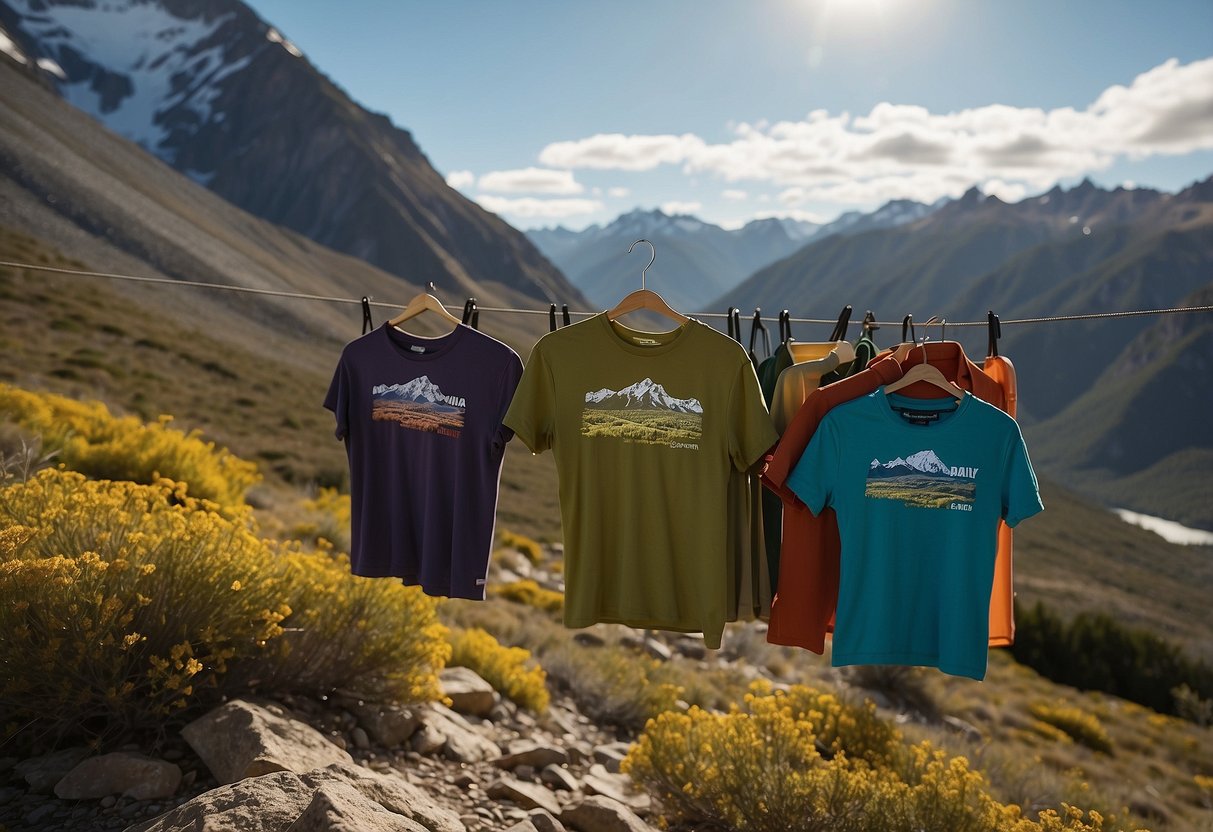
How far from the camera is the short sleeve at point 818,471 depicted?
11.4 ft

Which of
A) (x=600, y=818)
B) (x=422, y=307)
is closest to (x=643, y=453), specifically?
(x=422, y=307)

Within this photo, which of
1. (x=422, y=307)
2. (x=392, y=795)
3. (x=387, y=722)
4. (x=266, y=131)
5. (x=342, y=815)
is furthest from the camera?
(x=266, y=131)

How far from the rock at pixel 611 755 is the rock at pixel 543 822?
5.60 feet

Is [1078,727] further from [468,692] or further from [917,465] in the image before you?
[917,465]

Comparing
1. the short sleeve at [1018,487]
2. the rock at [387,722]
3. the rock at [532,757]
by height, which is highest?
the short sleeve at [1018,487]

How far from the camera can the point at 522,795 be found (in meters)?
5.19

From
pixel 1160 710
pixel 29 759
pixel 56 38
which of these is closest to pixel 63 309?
pixel 29 759

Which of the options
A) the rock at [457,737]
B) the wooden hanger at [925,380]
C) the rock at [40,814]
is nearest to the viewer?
the wooden hanger at [925,380]

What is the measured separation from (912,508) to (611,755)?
4.14m

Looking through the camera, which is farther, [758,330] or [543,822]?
[543,822]

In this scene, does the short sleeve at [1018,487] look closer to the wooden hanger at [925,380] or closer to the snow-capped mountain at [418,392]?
the wooden hanger at [925,380]

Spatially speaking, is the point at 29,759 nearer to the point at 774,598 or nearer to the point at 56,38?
the point at 774,598

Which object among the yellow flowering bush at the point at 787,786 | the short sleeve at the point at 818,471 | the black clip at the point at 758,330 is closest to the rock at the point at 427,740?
the yellow flowering bush at the point at 787,786

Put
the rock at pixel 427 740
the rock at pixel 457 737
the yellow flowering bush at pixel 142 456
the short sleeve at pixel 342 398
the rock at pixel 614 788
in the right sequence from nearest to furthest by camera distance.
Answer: the short sleeve at pixel 342 398
the rock at pixel 427 740
the rock at pixel 457 737
the rock at pixel 614 788
the yellow flowering bush at pixel 142 456
